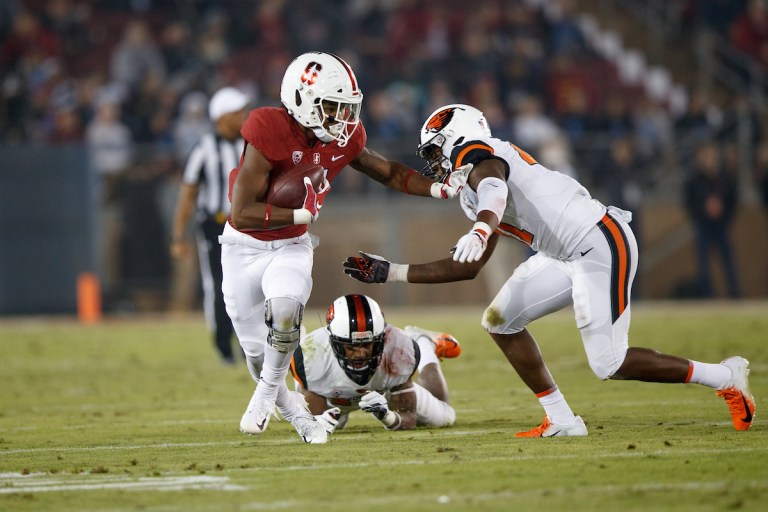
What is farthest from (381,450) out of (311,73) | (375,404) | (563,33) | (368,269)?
(563,33)

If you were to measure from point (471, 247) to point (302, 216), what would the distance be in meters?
0.82

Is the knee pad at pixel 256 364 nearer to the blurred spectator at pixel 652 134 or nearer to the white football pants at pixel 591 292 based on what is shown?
the white football pants at pixel 591 292

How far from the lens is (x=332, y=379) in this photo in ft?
20.4

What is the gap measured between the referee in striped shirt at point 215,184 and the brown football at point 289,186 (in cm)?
367

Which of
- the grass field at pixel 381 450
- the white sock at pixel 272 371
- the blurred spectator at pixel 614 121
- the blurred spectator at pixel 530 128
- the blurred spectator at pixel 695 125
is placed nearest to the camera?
the grass field at pixel 381 450

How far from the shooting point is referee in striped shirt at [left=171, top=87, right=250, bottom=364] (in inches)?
376

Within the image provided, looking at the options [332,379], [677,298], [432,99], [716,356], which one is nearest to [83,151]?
[432,99]

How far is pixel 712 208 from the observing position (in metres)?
14.8

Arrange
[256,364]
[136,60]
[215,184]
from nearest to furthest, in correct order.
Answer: [256,364], [215,184], [136,60]

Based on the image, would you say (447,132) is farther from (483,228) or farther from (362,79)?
(362,79)

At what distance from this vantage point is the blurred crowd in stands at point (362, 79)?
15.5 metres

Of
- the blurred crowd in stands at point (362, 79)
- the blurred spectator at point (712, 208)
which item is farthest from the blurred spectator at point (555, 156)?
the blurred spectator at point (712, 208)

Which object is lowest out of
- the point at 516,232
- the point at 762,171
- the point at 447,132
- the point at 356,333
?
the point at 762,171

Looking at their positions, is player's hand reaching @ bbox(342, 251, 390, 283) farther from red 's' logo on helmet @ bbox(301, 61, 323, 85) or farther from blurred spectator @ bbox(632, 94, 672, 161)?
blurred spectator @ bbox(632, 94, 672, 161)
